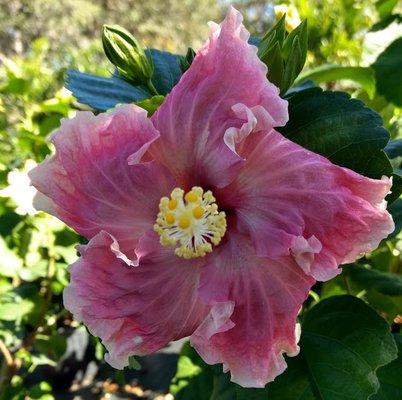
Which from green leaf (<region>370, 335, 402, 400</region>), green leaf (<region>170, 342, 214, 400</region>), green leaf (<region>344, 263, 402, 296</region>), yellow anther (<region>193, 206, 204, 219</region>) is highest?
yellow anther (<region>193, 206, 204, 219</region>)

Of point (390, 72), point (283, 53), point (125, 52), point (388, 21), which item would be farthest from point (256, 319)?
point (388, 21)

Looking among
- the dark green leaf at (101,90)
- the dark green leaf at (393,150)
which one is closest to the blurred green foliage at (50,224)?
the dark green leaf at (393,150)

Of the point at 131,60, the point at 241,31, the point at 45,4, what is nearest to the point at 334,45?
the point at 131,60

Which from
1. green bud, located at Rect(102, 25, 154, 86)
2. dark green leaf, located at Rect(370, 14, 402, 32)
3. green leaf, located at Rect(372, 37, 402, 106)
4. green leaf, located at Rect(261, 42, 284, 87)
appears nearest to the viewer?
green leaf, located at Rect(261, 42, 284, 87)

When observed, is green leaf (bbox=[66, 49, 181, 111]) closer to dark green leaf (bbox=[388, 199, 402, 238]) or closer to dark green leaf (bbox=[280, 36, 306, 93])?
dark green leaf (bbox=[280, 36, 306, 93])

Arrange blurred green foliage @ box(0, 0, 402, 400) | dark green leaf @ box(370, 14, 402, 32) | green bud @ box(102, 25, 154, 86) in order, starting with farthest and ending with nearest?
1. dark green leaf @ box(370, 14, 402, 32)
2. blurred green foliage @ box(0, 0, 402, 400)
3. green bud @ box(102, 25, 154, 86)

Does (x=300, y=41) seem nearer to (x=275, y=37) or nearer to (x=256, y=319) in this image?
(x=275, y=37)

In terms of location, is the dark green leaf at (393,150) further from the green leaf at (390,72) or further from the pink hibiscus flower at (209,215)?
the green leaf at (390,72)

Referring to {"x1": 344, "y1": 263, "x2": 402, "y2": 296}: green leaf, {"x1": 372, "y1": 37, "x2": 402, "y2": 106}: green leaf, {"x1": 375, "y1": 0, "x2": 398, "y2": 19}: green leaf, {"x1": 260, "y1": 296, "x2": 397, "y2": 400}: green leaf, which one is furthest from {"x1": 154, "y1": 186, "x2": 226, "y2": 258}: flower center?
{"x1": 375, "y1": 0, "x2": 398, "y2": 19}: green leaf
